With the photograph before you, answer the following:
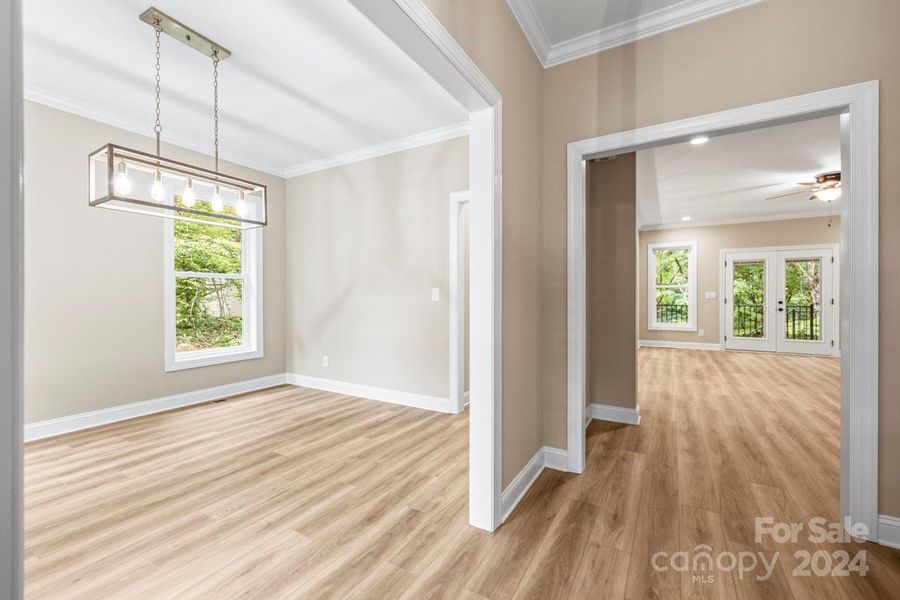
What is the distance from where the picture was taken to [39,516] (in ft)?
6.69

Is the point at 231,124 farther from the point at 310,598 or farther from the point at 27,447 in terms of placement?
the point at 310,598

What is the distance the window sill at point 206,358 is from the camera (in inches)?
154

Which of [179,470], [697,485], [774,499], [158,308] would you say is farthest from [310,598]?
[158,308]

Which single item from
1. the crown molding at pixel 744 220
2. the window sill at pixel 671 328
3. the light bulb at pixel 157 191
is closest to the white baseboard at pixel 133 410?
the light bulb at pixel 157 191

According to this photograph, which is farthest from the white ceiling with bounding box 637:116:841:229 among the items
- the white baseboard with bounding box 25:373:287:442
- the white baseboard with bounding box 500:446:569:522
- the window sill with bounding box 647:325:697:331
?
the white baseboard with bounding box 25:373:287:442

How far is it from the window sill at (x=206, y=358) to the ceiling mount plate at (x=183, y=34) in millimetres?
2892

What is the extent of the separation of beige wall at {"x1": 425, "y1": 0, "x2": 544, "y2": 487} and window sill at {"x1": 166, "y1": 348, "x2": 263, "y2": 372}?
11.9 feet

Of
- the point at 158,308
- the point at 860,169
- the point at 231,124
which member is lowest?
the point at 158,308

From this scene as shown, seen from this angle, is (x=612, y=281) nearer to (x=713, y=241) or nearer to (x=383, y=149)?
(x=383, y=149)

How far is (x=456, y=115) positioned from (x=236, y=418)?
3.50 metres

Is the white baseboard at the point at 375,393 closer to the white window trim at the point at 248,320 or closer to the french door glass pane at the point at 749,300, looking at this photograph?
the white window trim at the point at 248,320

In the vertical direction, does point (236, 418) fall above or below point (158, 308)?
below

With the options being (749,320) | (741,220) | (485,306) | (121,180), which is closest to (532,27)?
(485,306)

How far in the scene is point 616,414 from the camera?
3.53 meters
